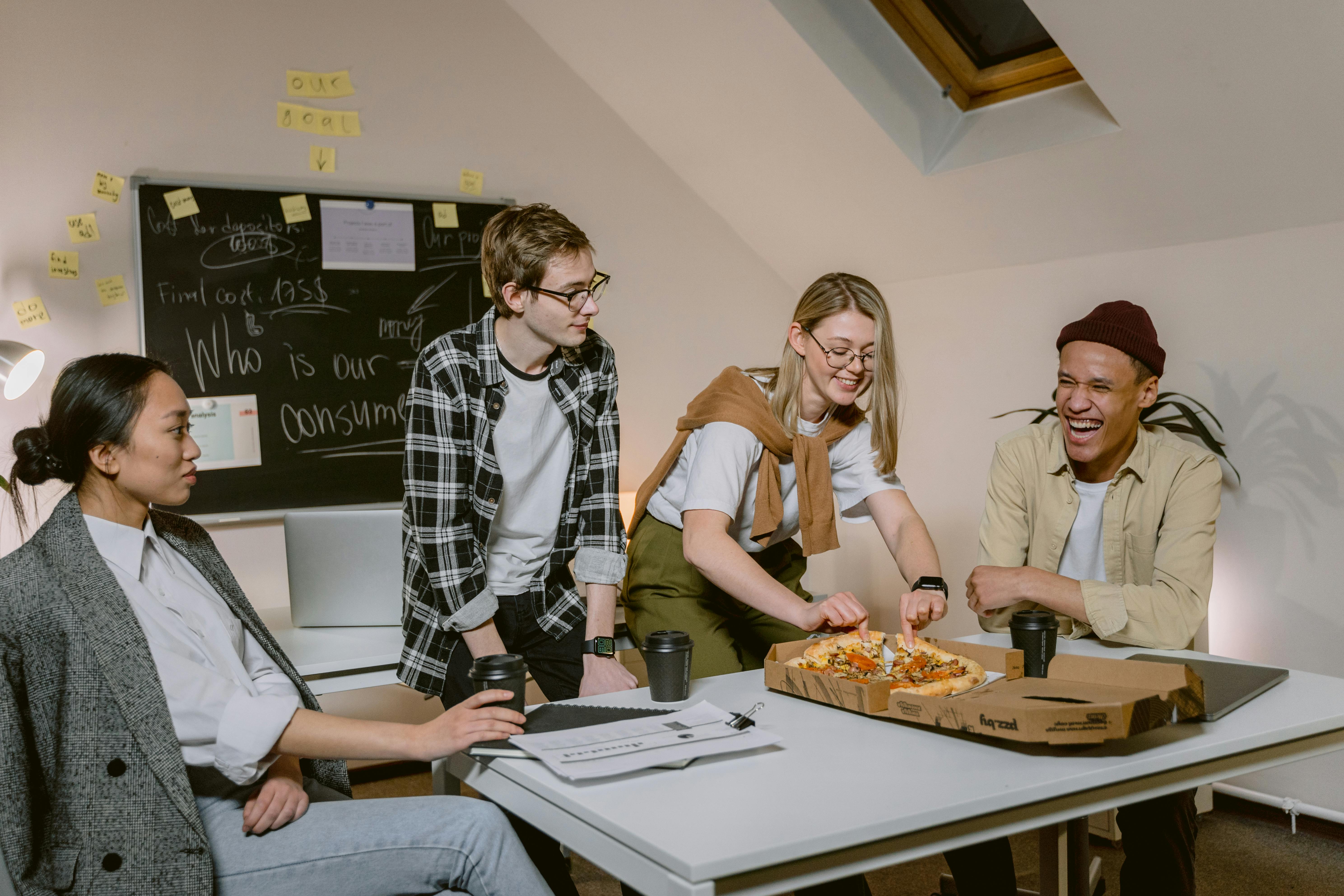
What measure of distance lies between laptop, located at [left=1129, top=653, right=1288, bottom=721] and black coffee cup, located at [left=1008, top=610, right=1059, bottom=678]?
148 millimetres

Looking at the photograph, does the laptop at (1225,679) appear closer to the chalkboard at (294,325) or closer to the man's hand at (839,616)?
the man's hand at (839,616)

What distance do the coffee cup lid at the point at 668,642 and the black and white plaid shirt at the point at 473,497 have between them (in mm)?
436

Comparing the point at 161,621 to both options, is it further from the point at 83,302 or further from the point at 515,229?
the point at 83,302

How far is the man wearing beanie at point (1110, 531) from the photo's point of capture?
6.06 feet

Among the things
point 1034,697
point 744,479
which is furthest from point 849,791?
point 744,479

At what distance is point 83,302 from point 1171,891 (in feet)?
10.3

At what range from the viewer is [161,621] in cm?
136

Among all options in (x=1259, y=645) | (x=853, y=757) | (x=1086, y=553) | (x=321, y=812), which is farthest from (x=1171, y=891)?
(x=321, y=812)

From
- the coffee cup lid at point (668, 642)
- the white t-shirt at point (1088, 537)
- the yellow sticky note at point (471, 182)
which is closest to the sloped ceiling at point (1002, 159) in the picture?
the yellow sticky note at point (471, 182)

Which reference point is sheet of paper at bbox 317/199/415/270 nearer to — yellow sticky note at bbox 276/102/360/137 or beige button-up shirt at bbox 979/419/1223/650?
yellow sticky note at bbox 276/102/360/137

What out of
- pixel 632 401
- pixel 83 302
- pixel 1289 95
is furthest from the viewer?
pixel 632 401

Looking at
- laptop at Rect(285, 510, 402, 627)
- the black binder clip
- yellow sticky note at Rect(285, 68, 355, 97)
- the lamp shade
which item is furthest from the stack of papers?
yellow sticky note at Rect(285, 68, 355, 97)

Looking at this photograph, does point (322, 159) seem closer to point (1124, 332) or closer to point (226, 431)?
point (226, 431)

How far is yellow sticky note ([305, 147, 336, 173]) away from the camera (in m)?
3.32
